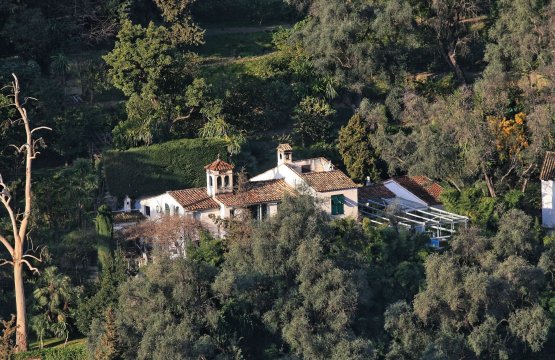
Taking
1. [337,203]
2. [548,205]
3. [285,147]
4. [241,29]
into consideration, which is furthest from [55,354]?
[241,29]

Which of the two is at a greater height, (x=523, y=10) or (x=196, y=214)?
(x=523, y=10)

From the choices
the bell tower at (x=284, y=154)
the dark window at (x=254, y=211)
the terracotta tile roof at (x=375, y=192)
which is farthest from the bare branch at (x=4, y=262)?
the terracotta tile roof at (x=375, y=192)

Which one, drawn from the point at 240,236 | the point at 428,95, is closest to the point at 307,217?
the point at 240,236

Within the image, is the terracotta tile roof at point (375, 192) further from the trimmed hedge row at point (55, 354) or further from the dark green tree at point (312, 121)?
the trimmed hedge row at point (55, 354)

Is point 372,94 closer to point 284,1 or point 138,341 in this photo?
point 284,1

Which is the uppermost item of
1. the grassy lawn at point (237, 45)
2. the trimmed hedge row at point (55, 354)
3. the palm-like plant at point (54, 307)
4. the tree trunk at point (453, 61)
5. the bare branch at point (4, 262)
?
the grassy lawn at point (237, 45)

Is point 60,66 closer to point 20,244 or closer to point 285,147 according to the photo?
point 285,147
